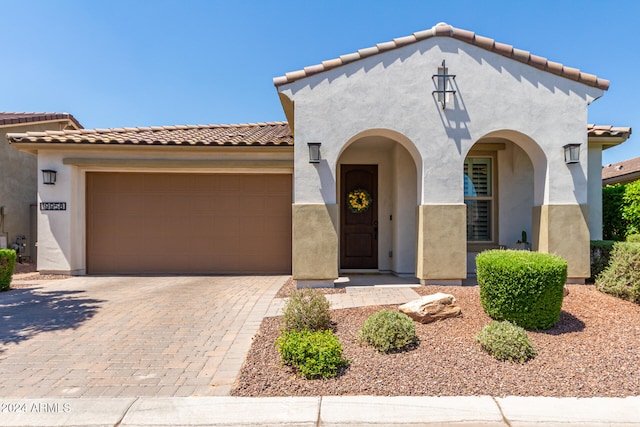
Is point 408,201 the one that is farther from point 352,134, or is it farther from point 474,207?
Answer: point 352,134

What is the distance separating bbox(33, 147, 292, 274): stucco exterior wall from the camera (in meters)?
8.95

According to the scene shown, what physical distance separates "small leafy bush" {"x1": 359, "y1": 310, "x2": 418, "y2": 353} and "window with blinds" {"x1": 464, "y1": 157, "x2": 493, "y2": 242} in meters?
5.54

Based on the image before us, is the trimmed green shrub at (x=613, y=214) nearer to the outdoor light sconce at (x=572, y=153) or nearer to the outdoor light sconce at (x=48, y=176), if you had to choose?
the outdoor light sconce at (x=572, y=153)

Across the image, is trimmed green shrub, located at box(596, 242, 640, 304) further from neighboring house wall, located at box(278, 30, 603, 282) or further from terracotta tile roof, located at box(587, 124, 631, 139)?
terracotta tile roof, located at box(587, 124, 631, 139)

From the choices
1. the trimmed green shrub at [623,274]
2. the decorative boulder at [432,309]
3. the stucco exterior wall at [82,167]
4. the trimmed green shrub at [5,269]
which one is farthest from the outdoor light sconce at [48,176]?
the trimmed green shrub at [623,274]

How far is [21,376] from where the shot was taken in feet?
12.2

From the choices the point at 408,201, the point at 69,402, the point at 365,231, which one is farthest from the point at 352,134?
the point at 69,402

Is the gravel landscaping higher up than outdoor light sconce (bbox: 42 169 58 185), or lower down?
lower down

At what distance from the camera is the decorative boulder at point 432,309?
4.94 m

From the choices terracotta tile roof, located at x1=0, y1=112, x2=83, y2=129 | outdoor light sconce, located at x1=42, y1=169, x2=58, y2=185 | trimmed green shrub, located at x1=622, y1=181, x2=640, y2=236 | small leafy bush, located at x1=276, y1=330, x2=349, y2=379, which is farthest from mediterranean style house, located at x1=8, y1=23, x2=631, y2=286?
terracotta tile roof, located at x1=0, y1=112, x2=83, y2=129

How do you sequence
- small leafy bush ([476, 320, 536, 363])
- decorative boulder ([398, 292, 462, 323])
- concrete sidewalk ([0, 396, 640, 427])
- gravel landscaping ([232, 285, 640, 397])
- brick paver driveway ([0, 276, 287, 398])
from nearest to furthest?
concrete sidewalk ([0, 396, 640, 427]) → gravel landscaping ([232, 285, 640, 397]) → brick paver driveway ([0, 276, 287, 398]) → small leafy bush ([476, 320, 536, 363]) → decorative boulder ([398, 292, 462, 323])

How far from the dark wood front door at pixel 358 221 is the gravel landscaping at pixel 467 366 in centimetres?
430

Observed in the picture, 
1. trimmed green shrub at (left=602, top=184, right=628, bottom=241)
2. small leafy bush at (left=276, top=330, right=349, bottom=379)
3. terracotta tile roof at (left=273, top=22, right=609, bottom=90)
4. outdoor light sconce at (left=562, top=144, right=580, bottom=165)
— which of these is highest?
terracotta tile roof at (left=273, top=22, right=609, bottom=90)

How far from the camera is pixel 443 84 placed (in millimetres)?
7008
